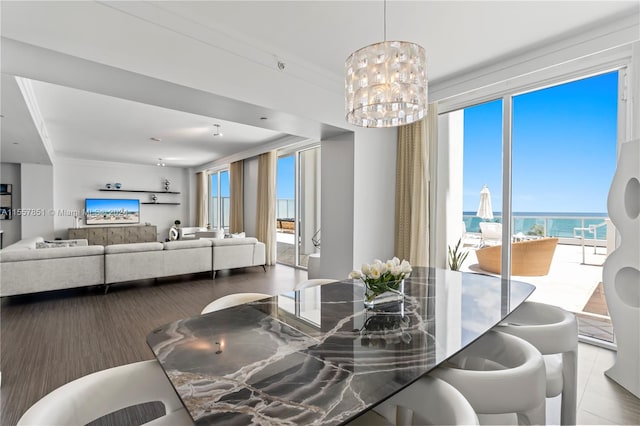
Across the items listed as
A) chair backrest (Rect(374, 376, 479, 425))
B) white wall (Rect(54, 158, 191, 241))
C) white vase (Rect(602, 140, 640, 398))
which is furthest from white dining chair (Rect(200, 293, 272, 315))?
white wall (Rect(54, 158, 191, 241))

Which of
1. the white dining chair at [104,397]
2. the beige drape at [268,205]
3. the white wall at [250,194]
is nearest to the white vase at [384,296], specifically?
the white dining chair at [104,397]

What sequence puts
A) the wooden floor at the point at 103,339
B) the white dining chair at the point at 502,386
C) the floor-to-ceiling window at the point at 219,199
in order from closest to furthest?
the white dining chair at the point at 502,386
the wooden floor at the point at 103,339
the floor-to-ceiling window at the point at 219,199

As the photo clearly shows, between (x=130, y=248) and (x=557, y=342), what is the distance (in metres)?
5.20

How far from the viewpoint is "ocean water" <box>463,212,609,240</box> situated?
295 cm

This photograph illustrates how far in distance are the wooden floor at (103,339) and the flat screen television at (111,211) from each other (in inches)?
198

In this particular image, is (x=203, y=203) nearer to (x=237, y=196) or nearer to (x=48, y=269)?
(x=237, y=196)

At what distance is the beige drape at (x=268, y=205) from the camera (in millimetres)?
6938

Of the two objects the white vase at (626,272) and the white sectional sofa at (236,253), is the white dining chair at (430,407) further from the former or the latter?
the white sectional sofa at (236,253)

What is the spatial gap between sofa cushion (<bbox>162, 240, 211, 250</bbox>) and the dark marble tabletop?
4.06 m

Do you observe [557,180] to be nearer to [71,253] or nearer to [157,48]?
[157,48]

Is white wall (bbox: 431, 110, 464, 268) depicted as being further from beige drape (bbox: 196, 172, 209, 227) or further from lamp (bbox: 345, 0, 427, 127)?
beige drape (bbox: 196, 172, 209, 227)

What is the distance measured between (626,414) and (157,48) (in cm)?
398

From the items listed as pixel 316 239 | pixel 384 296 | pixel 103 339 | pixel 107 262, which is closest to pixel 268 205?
pixel 316 239

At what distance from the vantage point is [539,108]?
10.8ft
